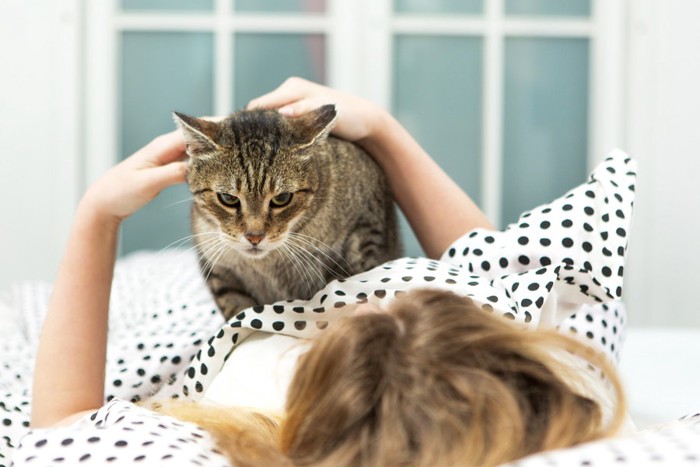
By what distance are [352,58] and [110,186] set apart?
148 cm

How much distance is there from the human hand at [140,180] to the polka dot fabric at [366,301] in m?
0.22

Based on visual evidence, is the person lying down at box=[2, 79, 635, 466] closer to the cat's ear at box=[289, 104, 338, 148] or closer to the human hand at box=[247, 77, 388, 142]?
the human hand at box=[247, 77, 388, 142]

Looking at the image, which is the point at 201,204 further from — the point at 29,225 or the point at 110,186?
the point at 29,225

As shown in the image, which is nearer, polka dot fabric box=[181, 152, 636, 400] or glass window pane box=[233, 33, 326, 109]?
polka dot fabric box=[181, 152, 636, 400]

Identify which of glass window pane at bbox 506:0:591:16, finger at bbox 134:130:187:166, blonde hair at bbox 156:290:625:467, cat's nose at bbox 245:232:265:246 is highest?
glass window pane at bbox 506:0:591:16

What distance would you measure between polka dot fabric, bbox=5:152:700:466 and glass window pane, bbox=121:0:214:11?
1.45 meters

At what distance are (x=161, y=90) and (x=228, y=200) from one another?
154cm

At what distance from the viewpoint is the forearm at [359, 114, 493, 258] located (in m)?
1.34

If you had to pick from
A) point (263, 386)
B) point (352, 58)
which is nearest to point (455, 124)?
point (352, 58)

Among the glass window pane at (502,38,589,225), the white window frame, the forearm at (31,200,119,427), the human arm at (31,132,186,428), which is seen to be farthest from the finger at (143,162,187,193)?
the glass window pane at (502,38,589,225)

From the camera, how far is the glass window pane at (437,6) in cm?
250

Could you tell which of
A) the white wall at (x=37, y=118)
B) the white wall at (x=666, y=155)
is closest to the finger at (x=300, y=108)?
the white wall at (x=37, y=118)

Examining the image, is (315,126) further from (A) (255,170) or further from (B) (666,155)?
(B) (666,155)

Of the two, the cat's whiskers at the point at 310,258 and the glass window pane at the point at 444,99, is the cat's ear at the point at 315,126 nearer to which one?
the cat's whiskers at the point at 310,258
